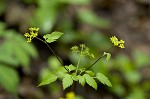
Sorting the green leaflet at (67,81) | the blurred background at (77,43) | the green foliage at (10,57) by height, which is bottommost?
the green leaflet at (67,81)

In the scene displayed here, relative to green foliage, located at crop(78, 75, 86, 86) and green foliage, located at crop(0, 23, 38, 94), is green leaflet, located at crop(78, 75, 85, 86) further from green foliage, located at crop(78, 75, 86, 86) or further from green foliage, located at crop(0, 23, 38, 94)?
green foliage, located at crop(0, 23, 38, 94)

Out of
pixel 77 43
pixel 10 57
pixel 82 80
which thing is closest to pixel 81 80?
pixel 82 80

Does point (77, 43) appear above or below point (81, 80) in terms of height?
above

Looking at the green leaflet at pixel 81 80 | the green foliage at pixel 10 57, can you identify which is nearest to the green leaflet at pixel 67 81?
the green leaflet at pixel 81 80

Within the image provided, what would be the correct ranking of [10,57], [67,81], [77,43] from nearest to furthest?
[67,81] < [10,57] < [77,43]

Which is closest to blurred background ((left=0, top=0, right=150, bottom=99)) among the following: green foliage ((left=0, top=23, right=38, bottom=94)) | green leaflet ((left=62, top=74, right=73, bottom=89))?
green foliage ((left=0, top=23, right=38, bottom=94))

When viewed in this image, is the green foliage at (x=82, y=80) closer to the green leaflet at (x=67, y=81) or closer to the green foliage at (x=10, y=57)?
the green leaflet at (x=67, y=81)

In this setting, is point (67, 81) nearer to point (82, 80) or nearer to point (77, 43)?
point (82, 80)

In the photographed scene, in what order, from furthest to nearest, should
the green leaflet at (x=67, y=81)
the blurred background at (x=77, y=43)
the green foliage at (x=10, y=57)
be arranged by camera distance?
the blurred background at (x=77, y=43) → the green foliage at (x=10, y=57) → the green leaflet at (x=67, y=81)
